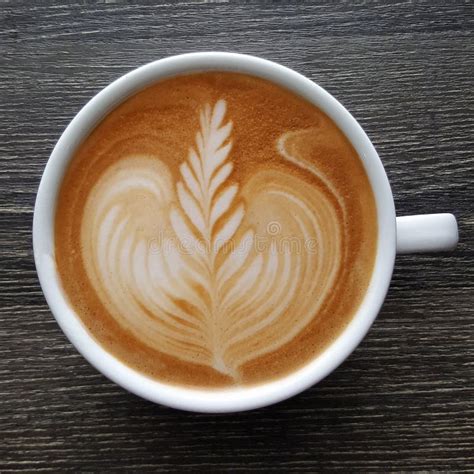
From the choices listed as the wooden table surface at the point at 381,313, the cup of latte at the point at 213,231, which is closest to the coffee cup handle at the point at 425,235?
the cup of latte at the point at 213,231

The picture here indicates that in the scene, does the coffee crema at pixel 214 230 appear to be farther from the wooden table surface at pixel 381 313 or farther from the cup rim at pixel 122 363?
the wooden table surface at pixel 381 313

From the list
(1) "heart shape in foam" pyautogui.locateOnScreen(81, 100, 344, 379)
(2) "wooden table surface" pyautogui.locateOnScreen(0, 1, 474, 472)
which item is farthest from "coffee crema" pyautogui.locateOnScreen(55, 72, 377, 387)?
(2) "wooden table surface" pyautogui.locateOnScreen(0, 1, 474, 472)

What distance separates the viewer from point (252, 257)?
0.93 m

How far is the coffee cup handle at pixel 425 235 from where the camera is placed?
0.97 metres

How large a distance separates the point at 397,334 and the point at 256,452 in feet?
1.06

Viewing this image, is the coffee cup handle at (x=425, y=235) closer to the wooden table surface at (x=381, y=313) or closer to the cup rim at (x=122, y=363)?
the cup rim at (x=122, y=363)

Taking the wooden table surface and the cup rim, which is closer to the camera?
the cup rim

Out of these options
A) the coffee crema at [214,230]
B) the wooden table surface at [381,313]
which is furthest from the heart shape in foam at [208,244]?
the wooden table surface at [381,313]

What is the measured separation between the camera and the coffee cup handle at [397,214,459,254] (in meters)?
0.97

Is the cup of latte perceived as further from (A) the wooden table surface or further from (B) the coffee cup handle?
(A) the wooden table surface

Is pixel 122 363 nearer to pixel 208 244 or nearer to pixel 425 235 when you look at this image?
pixel 208 244

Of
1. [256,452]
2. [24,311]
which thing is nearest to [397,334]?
[256,452]

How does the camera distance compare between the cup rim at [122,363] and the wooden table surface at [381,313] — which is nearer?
the cup rim at [122,363]

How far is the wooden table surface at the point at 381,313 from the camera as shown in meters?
1.11
